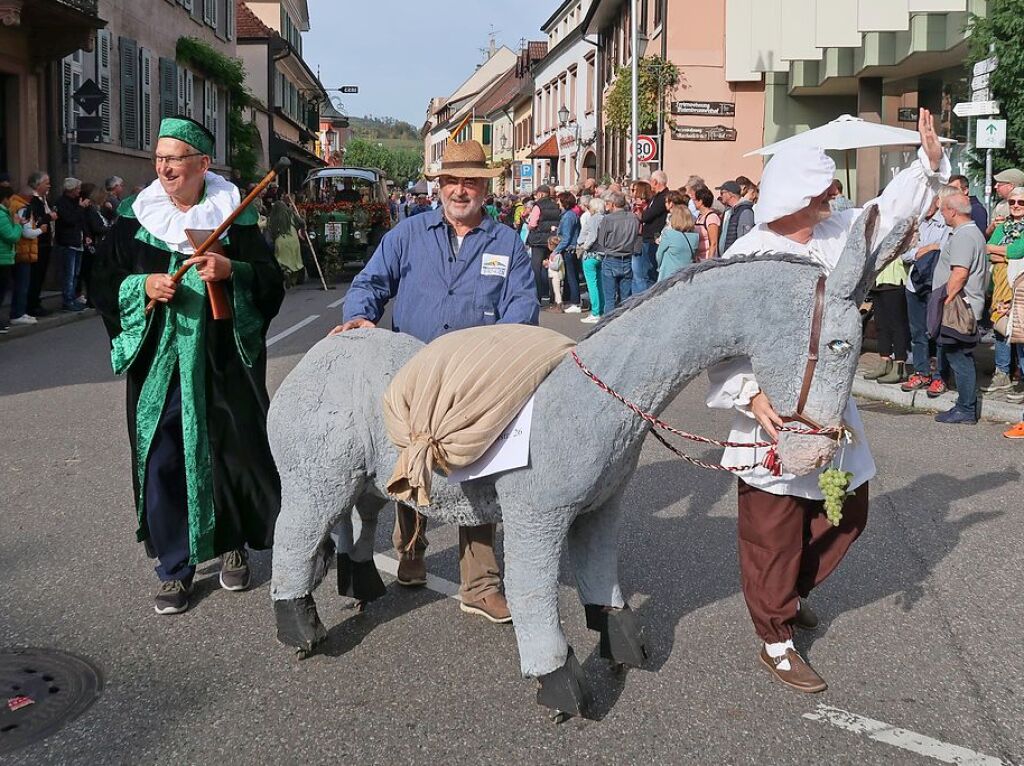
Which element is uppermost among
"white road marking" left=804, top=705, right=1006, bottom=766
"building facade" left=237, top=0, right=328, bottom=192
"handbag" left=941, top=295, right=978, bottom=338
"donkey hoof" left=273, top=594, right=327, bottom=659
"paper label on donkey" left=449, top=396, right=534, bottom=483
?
"building facade" left=237, top=0, right=328, bottom=192

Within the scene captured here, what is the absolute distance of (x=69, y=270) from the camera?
53.3 ft

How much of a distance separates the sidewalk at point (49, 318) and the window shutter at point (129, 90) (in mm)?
7782

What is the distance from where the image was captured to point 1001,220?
10031 millimetres

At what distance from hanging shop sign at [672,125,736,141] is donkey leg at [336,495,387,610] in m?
24.6

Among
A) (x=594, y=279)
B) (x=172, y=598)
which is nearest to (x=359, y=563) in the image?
(x=172, y=598)

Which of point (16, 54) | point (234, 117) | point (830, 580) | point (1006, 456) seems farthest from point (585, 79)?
point (830, 580)

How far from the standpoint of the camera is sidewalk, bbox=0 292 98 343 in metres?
14.1

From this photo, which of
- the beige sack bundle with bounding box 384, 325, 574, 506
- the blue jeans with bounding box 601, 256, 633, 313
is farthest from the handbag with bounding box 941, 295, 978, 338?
the blue jeans with bounding box 601, 256, 633, 313

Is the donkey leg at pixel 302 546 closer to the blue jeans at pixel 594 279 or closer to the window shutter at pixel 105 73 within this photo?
the blue jeans at pixel 594 279

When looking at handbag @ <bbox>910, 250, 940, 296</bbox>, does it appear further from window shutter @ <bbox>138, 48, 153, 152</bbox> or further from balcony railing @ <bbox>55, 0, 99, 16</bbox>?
window shutter @ <bbox>138, 48, 153, 152</bbox>

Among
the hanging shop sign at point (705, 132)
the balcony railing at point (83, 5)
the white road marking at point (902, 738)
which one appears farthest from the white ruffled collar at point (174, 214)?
the hanging shop sign at point (705, 132)

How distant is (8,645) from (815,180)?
11.7ft

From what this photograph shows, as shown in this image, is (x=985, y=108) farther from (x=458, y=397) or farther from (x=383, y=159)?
(x=383, y=159)

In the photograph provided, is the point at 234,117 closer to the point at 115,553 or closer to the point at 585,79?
the point at 585,79
